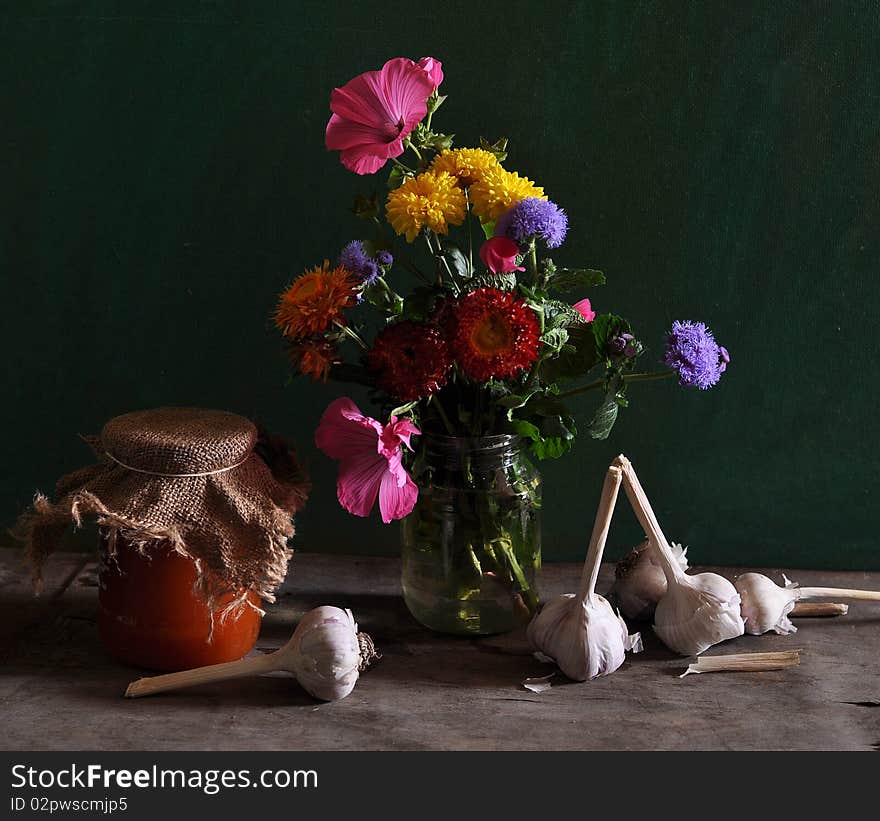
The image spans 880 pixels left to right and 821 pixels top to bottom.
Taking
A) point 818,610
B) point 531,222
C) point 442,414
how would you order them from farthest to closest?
point 818,610 < point 442,414 < point 531,222

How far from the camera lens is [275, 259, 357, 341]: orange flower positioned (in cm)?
107

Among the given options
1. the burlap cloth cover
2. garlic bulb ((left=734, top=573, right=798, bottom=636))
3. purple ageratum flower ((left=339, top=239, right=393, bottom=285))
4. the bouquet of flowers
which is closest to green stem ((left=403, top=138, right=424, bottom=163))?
the bouquet of flowers

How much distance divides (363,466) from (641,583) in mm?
362

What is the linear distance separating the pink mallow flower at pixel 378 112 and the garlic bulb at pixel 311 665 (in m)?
0.45

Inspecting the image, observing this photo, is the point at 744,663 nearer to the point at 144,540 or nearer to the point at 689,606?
the point at 689,606

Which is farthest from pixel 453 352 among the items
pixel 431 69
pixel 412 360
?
pixel 431 69

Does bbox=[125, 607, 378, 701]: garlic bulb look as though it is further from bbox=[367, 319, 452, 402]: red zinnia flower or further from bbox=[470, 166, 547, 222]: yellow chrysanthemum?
bbox=[470, 166, 547, 222]: yellow chrysanthemum

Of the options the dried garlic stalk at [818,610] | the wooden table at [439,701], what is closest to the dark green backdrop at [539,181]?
the dried garlic stalk at [818,610]

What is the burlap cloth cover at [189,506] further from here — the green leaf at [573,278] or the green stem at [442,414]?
the green leaf at [573,278]

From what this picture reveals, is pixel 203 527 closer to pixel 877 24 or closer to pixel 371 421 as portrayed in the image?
pixel 371 421

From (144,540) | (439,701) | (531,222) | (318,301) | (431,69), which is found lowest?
(439,701)

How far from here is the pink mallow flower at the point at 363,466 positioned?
1069 millimetres

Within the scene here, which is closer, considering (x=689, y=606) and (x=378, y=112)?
(x=378, y=112)

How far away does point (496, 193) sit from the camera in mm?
1050
